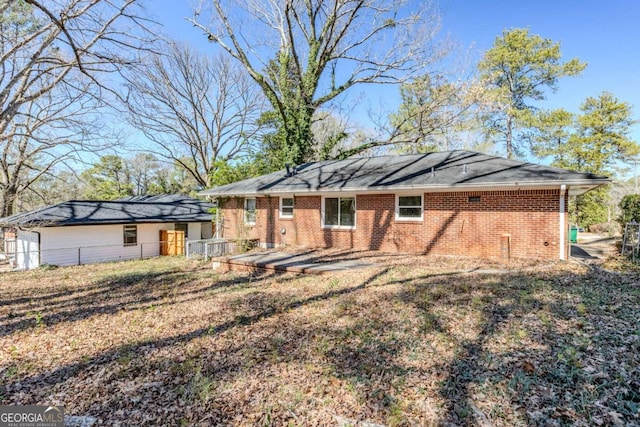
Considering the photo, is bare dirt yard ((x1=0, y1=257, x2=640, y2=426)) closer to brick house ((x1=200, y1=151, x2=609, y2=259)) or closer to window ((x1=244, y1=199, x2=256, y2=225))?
brick house ((x1=200, y1=151, x2=609, y2=259))

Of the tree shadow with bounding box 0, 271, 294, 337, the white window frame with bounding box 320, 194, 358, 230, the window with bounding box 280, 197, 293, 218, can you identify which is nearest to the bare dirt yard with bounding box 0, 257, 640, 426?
the tree shadow with bounding box 0, 271, 294, 337

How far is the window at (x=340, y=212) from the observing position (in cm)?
1220

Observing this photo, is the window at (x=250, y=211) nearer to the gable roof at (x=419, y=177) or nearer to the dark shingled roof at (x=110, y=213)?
the gable roof at (x=419, y=177)

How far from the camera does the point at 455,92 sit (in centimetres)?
1574

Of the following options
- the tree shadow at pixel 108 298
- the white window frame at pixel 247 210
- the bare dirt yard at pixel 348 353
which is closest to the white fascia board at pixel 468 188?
the white window frame at pixel 247 210

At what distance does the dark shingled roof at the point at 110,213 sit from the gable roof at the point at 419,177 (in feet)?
23.3

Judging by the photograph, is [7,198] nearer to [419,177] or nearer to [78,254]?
[78,254]

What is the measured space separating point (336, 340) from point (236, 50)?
1733 cm

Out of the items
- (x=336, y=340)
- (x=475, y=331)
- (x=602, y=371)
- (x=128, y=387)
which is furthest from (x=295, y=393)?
(x=602, y=371)

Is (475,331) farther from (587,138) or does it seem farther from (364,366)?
(587,138)

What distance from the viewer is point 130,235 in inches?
770

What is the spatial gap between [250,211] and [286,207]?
2.26 meters

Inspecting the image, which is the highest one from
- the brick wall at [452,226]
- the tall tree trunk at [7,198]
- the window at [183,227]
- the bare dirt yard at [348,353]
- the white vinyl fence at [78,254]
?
the tall tree trunk at [7,198]

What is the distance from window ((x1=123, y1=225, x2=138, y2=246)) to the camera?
19.3 metres
